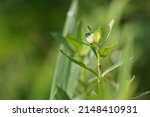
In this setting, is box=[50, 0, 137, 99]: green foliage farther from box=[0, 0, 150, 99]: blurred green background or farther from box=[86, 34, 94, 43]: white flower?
box=[0, 0, 150, 99]: blurred green background

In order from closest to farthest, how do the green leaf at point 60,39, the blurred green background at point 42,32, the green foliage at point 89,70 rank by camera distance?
the green foliage at point 89,70
the green leaf at point 60,39
the blurred green background at point 42,32

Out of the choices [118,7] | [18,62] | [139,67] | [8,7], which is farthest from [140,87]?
[8,7]

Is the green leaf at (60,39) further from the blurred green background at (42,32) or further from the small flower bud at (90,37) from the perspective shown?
the blurred green background at (42,32)

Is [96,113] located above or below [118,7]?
below

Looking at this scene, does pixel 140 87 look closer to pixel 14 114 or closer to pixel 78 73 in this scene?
pixel 78 73

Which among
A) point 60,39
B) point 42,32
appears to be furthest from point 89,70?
point 42,32

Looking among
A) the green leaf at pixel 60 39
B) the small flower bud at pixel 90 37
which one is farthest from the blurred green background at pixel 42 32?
the small flower bud at pixel 90 37

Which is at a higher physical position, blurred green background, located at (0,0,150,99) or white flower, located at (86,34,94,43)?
blurred green background, located at (0,0,150,99)

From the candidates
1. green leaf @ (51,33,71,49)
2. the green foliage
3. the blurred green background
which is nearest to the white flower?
the green foliage
